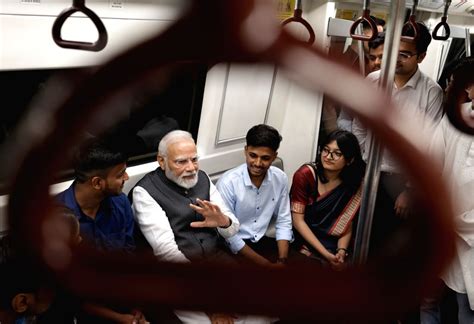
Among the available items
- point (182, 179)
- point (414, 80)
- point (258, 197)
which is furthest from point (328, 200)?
point (182, 179)

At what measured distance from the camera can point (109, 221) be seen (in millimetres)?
1753

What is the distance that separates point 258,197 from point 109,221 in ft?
2.82

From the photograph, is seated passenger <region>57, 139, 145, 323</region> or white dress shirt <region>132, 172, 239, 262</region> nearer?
seated passenger <region>57, 139, 145, 323</region>

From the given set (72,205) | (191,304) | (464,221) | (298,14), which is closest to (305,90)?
(191,304)

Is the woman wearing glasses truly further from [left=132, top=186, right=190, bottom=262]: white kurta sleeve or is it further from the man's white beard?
[left=132, top=186, right=190, bottom=262]: white kurta sleeve

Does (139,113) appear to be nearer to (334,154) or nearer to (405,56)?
(334,154)

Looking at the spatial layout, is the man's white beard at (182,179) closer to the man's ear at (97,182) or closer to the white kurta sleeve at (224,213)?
the white kurta sleeve at (224,213)

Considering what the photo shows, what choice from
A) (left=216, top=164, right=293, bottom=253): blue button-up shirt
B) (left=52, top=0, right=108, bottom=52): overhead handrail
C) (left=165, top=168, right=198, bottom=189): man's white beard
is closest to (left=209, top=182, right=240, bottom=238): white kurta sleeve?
(left=216, top=164, right=293, bottom=253): blue button-up shirt

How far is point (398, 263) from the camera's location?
0.33 metres

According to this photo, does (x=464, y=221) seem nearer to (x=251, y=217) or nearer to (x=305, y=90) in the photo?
(x=251, y=217)

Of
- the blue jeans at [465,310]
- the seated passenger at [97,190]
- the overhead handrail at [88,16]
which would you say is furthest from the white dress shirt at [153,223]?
the overhead handrail at [88,16]

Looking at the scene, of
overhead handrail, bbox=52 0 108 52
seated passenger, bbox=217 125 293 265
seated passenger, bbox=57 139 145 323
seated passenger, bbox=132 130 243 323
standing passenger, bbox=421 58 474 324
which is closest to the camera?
overhead handrail, bbox=52 0 108 52

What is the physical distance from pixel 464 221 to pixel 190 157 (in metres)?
1.00

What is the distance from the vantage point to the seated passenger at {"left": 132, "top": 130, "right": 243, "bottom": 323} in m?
1.94
